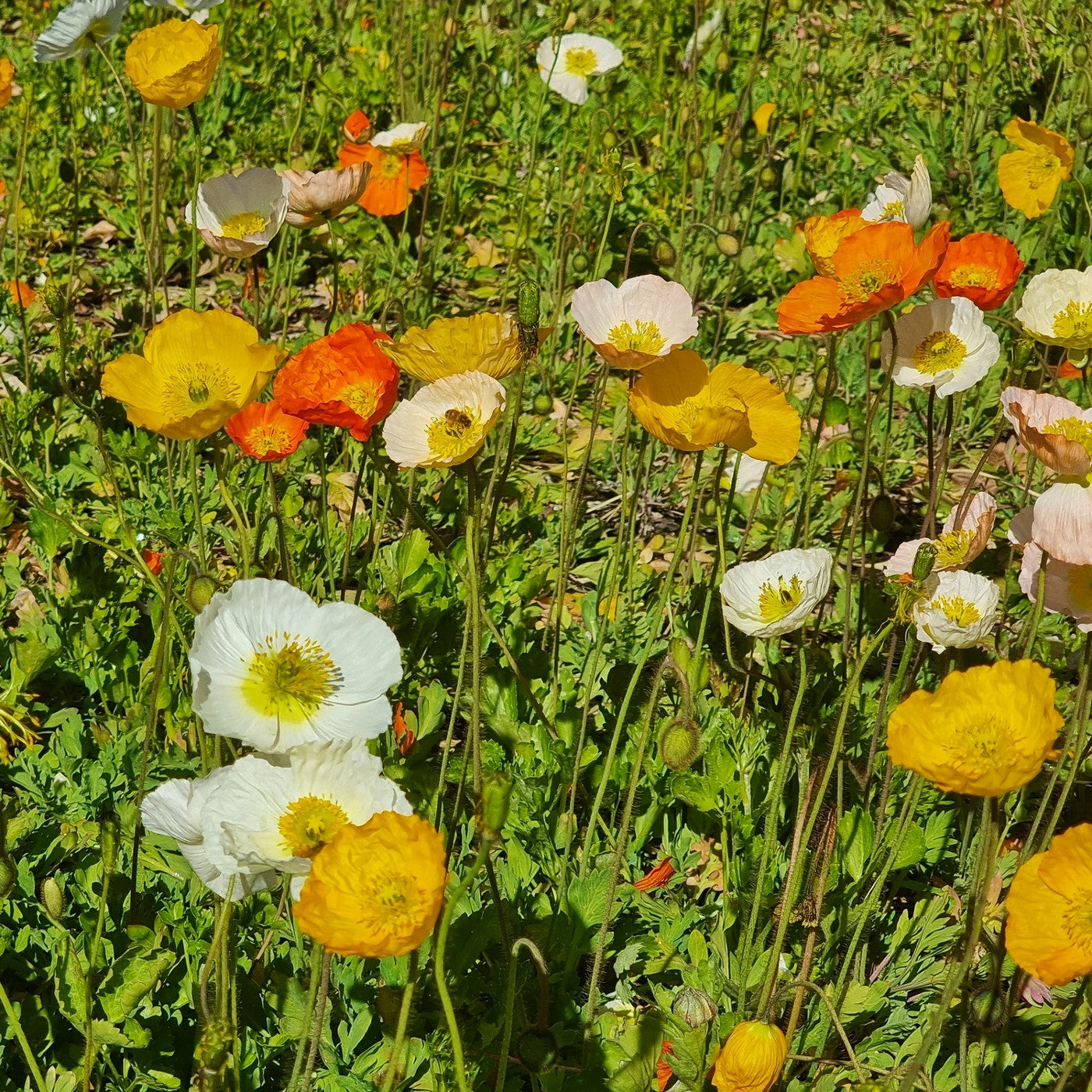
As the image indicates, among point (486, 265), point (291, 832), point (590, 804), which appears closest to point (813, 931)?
point (590, 804)

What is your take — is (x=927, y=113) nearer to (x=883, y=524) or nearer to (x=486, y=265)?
(x=486, y=265)

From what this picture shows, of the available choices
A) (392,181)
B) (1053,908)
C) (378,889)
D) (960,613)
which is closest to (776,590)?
(960,613)

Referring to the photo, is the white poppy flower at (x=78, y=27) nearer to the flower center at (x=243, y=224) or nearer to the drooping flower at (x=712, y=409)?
the flower center at (x=243, y=224)

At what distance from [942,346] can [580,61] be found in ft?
6.45

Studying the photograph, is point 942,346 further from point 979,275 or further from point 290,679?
point 290,679

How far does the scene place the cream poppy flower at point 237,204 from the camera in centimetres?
214

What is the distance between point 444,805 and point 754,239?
2351mm

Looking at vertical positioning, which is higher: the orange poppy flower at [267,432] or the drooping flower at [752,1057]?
the orange poppy flower at [267,432]

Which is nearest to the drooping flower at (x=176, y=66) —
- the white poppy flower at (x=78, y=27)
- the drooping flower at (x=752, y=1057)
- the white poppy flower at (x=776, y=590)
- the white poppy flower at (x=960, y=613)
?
the white poppy flower at (x=78, y=27)

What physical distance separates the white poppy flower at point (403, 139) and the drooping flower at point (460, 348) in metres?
1.24

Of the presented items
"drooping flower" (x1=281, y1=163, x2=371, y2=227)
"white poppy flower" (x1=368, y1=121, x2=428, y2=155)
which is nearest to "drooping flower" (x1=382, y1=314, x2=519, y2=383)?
"drooping flower" (x1=281, y1=163, x2=371, y2=227)

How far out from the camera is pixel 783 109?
→ 13.6ft

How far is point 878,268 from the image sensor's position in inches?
65.7

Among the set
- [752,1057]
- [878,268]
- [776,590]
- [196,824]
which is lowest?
[752,1057]
